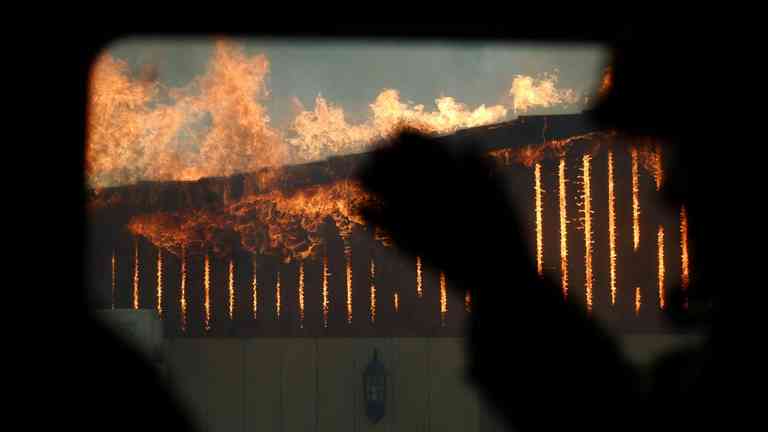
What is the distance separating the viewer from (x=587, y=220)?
5348mm

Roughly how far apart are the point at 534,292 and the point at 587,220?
4.77m

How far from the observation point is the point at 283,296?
5602 mm

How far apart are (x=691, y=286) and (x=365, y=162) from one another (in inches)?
27.1

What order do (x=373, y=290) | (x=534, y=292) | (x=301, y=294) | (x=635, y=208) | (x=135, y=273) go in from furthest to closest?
1. (x=135, y=273)
2. (x=301, y=294)
3. (x=373, y=290)
4. (x=635, y=208)
5. (x=534, y=292)

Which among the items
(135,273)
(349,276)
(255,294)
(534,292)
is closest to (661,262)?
(349,276)

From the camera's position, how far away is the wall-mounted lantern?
5.53 metres

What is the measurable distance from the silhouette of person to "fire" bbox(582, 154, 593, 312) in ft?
14.9

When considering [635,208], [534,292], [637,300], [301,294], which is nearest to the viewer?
[534,292]

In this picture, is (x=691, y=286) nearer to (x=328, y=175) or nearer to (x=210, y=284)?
(x=328, y=175)

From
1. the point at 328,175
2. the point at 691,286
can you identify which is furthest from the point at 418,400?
the point at 691,286

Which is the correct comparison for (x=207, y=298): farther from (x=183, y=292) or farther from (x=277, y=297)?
(x=277, y=297)

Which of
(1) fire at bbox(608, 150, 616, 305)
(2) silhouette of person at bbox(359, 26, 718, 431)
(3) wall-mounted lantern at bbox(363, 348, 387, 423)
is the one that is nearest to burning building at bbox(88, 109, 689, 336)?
(1) fire at bbox(608, 150, 616, 305)

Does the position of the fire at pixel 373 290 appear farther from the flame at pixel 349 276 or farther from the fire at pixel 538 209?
the fire at pixel 538 209

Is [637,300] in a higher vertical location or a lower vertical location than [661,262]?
lower
